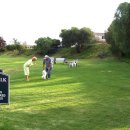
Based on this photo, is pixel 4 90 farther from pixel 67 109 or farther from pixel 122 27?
pixel 122 27

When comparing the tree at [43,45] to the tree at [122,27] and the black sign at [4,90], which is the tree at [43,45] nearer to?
the tree at [122,27]

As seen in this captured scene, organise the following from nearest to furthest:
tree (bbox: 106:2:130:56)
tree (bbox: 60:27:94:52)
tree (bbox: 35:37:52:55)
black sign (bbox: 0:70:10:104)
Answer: black sign (bbox: 0:70:10:104)
tree (bbox: 106:2:130:56)
tree (bbox: 60:27:94:52)
tree (bbox: 35:37:52:55)

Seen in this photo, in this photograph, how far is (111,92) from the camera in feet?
64.3

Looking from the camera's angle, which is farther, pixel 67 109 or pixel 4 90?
pixel 67 109

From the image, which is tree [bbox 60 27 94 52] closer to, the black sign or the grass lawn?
the grass lawn

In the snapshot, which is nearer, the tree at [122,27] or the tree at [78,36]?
the tree at [122,27]

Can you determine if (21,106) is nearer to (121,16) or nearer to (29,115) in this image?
(29,115)

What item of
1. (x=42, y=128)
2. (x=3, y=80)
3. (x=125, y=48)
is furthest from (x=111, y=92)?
(x=125, y=48)

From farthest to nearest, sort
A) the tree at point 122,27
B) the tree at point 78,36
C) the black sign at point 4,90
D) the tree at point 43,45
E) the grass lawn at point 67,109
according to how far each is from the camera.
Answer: the tree at point 43,45, the tree at point 78,36, the tree at point 122,27, the grass lawn at point 67,109, the black sign at point 4,90

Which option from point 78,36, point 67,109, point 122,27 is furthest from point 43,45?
point 67,109

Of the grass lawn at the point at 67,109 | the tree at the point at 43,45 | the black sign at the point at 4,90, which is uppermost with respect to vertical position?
the tree at the point at 43,45

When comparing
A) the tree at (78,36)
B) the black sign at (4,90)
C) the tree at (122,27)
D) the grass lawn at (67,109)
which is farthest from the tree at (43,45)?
A: the black sign at (4,90)

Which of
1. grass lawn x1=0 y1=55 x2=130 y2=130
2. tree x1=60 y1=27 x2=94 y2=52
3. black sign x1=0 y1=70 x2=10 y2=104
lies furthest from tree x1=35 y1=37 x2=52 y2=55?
black sign x1=0 y1=70 x2=10 y2=104

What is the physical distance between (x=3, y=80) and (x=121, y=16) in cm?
4446
